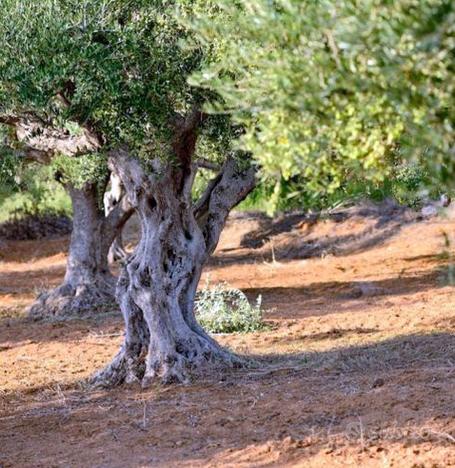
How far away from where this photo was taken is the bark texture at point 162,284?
9531 millimetres

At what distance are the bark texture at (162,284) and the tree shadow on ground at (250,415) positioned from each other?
0.90ft

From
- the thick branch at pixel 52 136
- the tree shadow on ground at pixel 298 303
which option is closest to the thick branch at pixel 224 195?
the thick branch at pixel 52 136

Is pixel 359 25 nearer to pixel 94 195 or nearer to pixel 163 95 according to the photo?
pixel 163 95

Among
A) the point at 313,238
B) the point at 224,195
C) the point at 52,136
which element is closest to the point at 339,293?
the point at 313,238

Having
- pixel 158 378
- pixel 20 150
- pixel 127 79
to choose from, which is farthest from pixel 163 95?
pixel 20 150

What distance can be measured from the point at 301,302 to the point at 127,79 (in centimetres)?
887

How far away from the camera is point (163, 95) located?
8.55 meters

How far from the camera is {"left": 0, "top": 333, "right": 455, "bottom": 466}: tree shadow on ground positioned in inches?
292

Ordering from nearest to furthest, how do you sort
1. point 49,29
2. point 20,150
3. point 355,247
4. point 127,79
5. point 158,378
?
point 49,29
point 127,79
point 158,378
point 20,150
point 355,247

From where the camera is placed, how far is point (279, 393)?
8977mm

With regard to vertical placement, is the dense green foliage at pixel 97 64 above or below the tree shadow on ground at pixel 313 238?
above

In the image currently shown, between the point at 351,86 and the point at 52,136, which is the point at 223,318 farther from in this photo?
the point at 351,86

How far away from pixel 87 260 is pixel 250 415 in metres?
9.00

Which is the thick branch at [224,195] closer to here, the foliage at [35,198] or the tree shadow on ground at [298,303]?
the tree shadow on ground at [298,303]
